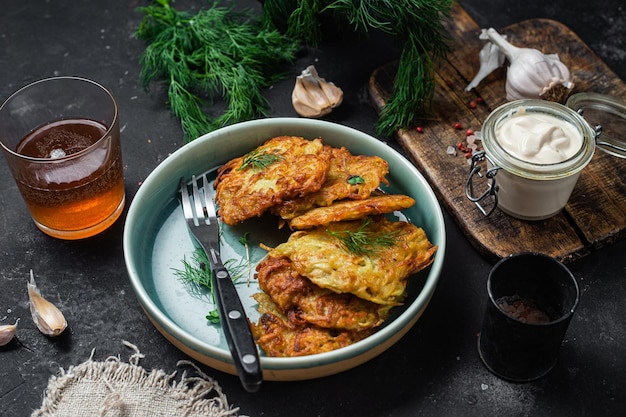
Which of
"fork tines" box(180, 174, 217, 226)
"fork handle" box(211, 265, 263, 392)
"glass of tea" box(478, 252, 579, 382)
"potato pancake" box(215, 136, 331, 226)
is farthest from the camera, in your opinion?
"fork tines" box(180, 174, 217, 226)

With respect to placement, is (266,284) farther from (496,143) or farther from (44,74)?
(44,74)

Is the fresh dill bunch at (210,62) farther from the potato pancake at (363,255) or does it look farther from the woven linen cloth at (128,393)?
the woven linen cloth at (128,393)

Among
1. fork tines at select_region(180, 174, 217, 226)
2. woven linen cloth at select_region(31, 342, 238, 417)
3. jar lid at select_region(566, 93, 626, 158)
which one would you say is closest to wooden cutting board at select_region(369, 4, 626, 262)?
jar lid at select_region(566, 93, 626, 158)

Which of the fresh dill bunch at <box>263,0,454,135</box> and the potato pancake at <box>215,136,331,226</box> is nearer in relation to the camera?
the potato pancake at <box>215,136,331,226</box>

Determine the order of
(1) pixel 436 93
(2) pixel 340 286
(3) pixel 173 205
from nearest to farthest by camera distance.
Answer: (2) pixel 340 286 < (3) pixel 173 205 < (1) pixel 436 93

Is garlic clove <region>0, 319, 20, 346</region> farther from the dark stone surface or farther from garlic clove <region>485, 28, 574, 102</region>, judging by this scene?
garlic clove <region>485, 28, 574, 102</region>

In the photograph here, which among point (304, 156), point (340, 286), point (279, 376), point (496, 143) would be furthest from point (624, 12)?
point (279, 376)
